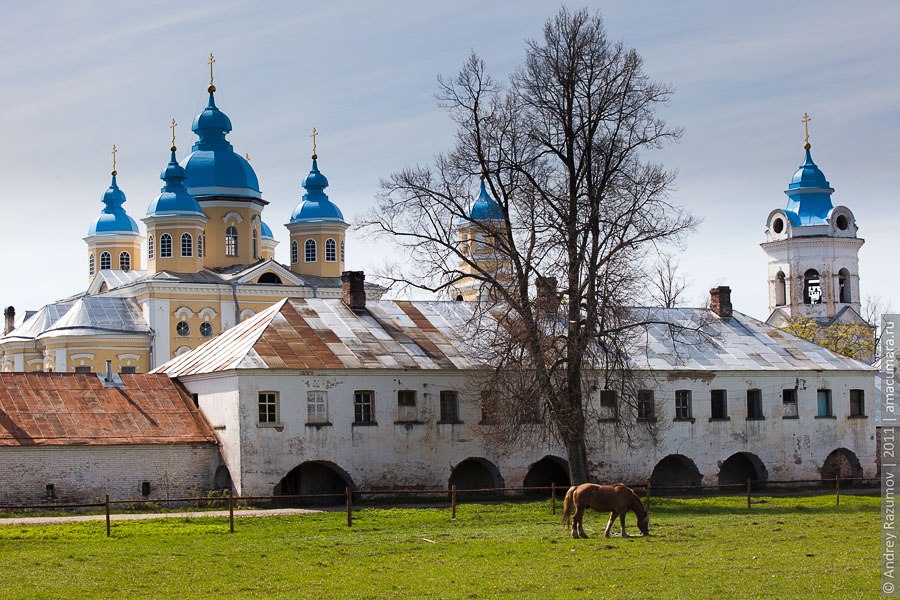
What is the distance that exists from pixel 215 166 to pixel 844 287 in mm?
32936

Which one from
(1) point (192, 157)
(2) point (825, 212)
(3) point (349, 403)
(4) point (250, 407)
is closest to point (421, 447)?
(3) point (349, 403)

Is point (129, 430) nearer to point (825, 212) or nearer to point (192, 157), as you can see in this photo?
point (192, 157)

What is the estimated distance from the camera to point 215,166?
242 ft

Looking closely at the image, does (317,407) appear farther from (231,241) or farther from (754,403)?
(231,241)

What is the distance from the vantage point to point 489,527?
26281mm

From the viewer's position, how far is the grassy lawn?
17.9 meters

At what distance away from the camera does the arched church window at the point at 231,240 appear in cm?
7325

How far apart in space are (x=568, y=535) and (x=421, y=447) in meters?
12.3

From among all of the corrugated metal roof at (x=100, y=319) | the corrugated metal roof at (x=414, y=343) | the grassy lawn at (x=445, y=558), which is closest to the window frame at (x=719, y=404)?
the corrugated metal roof at (x=414, y=343)

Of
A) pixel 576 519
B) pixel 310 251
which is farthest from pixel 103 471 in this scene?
pixel 310 251

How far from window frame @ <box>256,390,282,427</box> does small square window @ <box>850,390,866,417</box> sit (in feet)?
57.5

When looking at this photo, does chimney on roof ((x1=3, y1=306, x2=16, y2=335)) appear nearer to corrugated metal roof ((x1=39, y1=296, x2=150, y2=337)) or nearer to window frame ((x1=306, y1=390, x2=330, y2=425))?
corrugated metal roof ((x1=39, y1=296, x2=150, y2=337))

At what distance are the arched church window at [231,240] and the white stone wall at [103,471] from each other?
39.5 m

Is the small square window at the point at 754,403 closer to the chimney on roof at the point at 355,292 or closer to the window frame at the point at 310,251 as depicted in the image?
the chimney on roof at the point at 355,292
